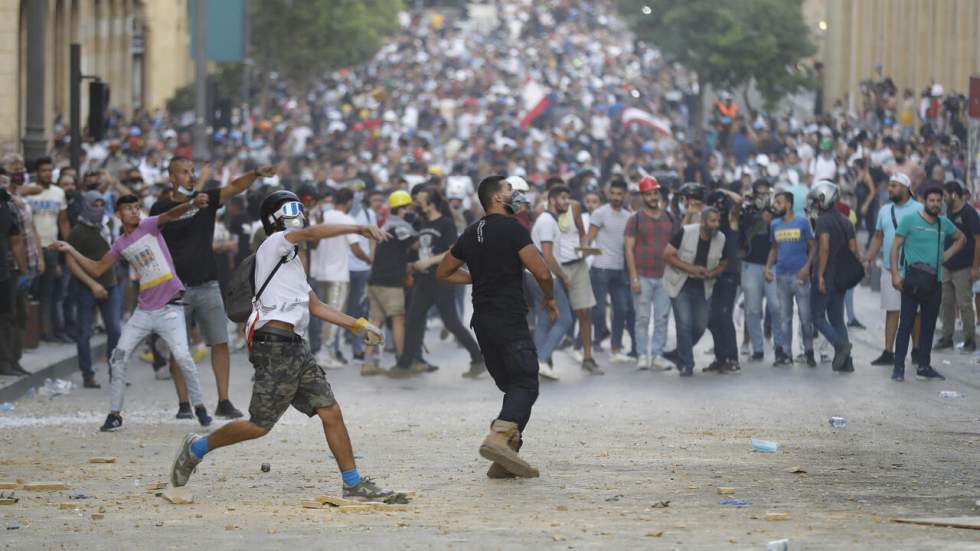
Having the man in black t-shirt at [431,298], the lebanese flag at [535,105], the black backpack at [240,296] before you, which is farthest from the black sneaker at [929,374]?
the lebanese flag at [535,105]

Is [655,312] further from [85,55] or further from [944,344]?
[85,55]

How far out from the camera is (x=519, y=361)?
34.8ft

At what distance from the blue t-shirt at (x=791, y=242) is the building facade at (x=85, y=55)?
798 centimetres

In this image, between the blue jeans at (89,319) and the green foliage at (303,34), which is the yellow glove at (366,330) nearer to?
the blue jeans at (89,319)

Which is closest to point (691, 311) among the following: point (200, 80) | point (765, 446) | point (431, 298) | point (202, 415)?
point (431, 298)

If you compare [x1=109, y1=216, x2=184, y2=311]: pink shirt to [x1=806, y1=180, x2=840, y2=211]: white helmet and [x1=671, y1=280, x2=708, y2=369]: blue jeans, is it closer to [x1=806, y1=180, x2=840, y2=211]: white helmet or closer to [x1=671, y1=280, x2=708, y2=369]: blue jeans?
[x1=671, y1=280, x2=708, y2=369]: blue jeans

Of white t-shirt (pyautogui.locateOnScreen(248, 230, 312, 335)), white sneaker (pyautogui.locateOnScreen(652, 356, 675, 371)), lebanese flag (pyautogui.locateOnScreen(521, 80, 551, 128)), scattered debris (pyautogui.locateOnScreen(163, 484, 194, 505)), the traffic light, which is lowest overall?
white sneaker (pyautogui.locateOnScreen(652, 356, 675, 371))

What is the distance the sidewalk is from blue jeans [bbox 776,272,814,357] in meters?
6.34

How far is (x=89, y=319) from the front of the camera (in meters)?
16.0

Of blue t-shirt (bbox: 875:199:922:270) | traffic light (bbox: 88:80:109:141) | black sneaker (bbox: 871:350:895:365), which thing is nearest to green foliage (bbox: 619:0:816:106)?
traffic light (bbox: 88:80:109:141)

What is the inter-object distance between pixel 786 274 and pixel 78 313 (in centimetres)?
621

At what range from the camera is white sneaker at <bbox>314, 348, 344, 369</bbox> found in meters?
17.9

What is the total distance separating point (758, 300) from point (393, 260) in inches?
132

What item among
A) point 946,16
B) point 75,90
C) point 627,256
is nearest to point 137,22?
point 946,16
